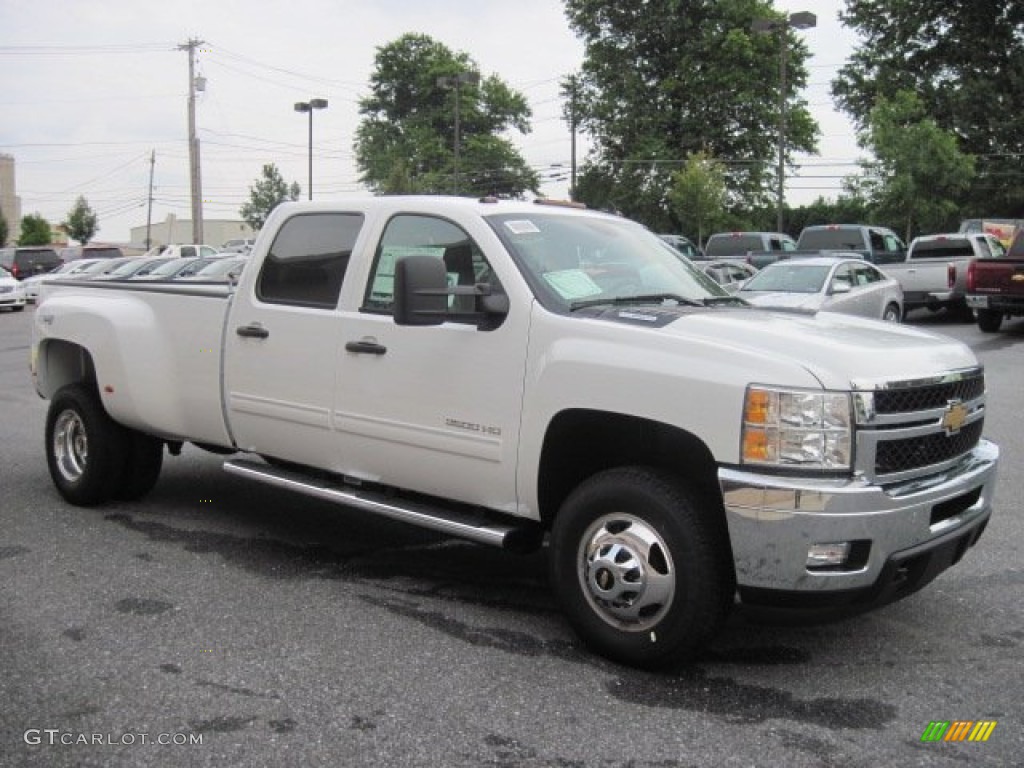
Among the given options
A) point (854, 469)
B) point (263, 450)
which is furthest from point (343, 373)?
point (854, 469)

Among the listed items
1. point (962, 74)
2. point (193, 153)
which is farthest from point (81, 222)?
point (962, 74)

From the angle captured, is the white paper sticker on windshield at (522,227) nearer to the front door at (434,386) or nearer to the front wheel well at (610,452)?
the front door at (434,386)

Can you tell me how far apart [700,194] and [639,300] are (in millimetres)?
34169

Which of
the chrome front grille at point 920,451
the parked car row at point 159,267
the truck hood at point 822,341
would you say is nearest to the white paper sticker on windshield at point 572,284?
the truck hood at point 822,341

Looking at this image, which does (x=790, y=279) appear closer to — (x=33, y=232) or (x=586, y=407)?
(x=586, y=407)

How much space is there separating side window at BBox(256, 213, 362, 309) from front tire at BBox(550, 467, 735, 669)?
6.15ft

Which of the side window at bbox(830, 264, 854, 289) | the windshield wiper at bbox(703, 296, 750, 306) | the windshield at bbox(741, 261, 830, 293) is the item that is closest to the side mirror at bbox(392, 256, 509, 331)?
the windshield wiper at bbox(703, 296, 750, 306)

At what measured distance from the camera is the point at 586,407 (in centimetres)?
403

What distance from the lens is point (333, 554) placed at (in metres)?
5.58

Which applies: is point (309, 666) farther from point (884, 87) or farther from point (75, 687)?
point (884, 87)

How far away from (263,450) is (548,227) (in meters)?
1.97

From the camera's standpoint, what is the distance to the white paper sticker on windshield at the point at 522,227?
185 inches

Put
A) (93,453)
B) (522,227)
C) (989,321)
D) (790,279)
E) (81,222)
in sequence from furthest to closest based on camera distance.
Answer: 1. (81,222)
2. (989,321)
3. (790,279)
4. (93,453)
5. (522,227)

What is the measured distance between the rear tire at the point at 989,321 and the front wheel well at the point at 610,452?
1549cm
